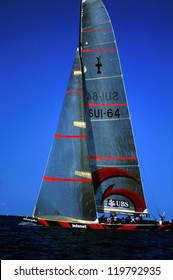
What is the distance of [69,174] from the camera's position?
33156 millimetres

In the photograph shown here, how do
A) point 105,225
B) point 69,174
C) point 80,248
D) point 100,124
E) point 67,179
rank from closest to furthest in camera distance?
point 80,248
point 105,225
point 67,179
point 69,174
point 100,124

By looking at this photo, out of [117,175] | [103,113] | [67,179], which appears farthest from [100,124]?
[67,179]

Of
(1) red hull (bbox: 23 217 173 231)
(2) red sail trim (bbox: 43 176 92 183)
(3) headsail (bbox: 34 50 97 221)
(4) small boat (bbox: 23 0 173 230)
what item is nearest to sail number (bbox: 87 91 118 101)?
(4) small boat (bbox: 23 0 173 230)

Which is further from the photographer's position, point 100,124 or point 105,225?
point 100,124

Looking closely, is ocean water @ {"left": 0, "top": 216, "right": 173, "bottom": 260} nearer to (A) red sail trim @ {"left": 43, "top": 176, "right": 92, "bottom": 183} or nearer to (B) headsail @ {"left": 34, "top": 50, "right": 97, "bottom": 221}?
(B) headsail @ {"left": 34, "top": 50, "right": 97, "bottom": 221}

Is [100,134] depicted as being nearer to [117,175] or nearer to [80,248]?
[117,175]

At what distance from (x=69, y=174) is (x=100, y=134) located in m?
5.96

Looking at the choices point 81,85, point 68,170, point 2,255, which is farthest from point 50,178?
point 2,255

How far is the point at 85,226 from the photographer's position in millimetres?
31922

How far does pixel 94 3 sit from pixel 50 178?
1749 cm

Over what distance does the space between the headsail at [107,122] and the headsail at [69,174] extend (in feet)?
10.3

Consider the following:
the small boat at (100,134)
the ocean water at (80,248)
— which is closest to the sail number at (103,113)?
the small boat at (100,134)

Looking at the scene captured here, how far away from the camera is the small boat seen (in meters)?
33.8

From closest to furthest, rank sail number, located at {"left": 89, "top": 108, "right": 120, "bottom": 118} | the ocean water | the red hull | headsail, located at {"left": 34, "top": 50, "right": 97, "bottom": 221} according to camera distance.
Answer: the ocean water
the red hull
headsail, located at {"left": 34, "top": 50, "right": 97, "bottom": 221}
sail number, located at {"left": 89, "top": 108, "right": 120, "bottom": 118}
